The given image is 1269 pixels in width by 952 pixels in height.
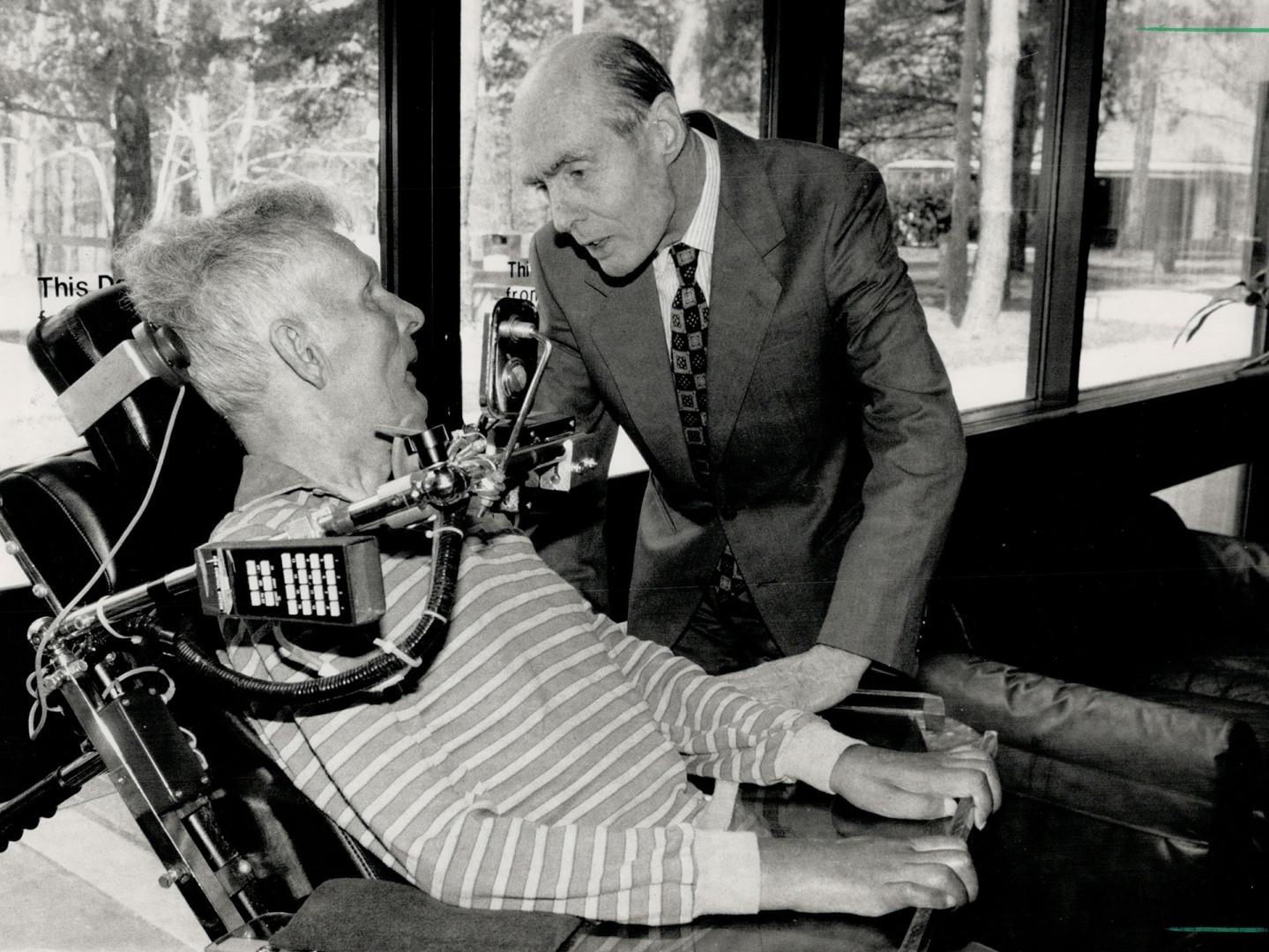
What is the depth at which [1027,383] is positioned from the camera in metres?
A: 4.91

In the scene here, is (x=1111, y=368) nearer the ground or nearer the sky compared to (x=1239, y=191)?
nearer the ground

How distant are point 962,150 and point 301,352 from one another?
3328 millimetres

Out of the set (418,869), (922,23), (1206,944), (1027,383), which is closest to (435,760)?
(418,869)

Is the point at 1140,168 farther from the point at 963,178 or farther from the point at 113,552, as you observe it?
the point at 113,552

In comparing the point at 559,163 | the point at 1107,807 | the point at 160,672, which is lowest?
the point at 1107,807

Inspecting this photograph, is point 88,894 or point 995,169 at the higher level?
point 995,169

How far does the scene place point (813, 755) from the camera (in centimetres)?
150

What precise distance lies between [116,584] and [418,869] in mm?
525

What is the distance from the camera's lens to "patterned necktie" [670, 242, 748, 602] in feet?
6.64

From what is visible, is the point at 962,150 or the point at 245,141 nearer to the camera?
the point at 245,141

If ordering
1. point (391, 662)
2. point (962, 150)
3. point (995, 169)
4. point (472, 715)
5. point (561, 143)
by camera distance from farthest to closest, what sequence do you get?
point (995, 169) → point (962, 150) → point (561, 143) → point (472, 715) → point (391, 662)

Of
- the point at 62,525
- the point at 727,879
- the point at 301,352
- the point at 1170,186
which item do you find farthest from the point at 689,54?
the point at 1170,186

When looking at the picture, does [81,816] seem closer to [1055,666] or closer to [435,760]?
[435,760]

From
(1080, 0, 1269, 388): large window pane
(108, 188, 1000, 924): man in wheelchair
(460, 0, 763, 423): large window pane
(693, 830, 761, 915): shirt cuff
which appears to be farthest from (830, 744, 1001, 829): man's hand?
(1080, 0, 1269, 388): large window pane
